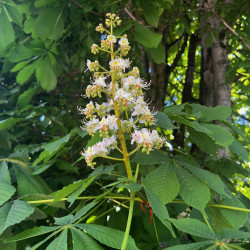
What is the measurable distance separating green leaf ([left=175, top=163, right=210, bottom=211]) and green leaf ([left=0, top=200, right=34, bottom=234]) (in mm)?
420

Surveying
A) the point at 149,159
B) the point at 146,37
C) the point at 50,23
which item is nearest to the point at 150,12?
the point at 146,37

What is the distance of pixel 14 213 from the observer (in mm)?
891

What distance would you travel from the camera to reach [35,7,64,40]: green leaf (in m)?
1.70

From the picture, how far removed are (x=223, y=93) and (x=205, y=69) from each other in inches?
15.7

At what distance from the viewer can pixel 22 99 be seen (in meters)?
2.28

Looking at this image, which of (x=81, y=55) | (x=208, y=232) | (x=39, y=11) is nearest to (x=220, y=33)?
(x=81, y=55)

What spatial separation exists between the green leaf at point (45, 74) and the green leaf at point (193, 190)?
1172 millimetres

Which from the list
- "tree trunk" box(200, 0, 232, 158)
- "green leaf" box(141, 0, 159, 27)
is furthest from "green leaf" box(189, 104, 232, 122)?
"tree trunk" box(200, 0, 232, 158)

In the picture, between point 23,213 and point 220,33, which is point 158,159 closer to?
point 23,213

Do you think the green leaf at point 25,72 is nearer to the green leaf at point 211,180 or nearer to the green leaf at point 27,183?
the green leaf at point 27,183

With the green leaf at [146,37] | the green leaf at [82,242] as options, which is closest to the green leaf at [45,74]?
the green leaf at [146,37]

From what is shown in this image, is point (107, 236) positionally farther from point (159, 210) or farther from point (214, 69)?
point (214, 69)

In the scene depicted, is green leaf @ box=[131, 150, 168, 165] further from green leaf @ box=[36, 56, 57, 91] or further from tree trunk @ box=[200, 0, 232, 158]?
tree trunk @ box=[200, 0, 232, 158]

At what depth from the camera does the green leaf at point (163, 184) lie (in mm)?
868
